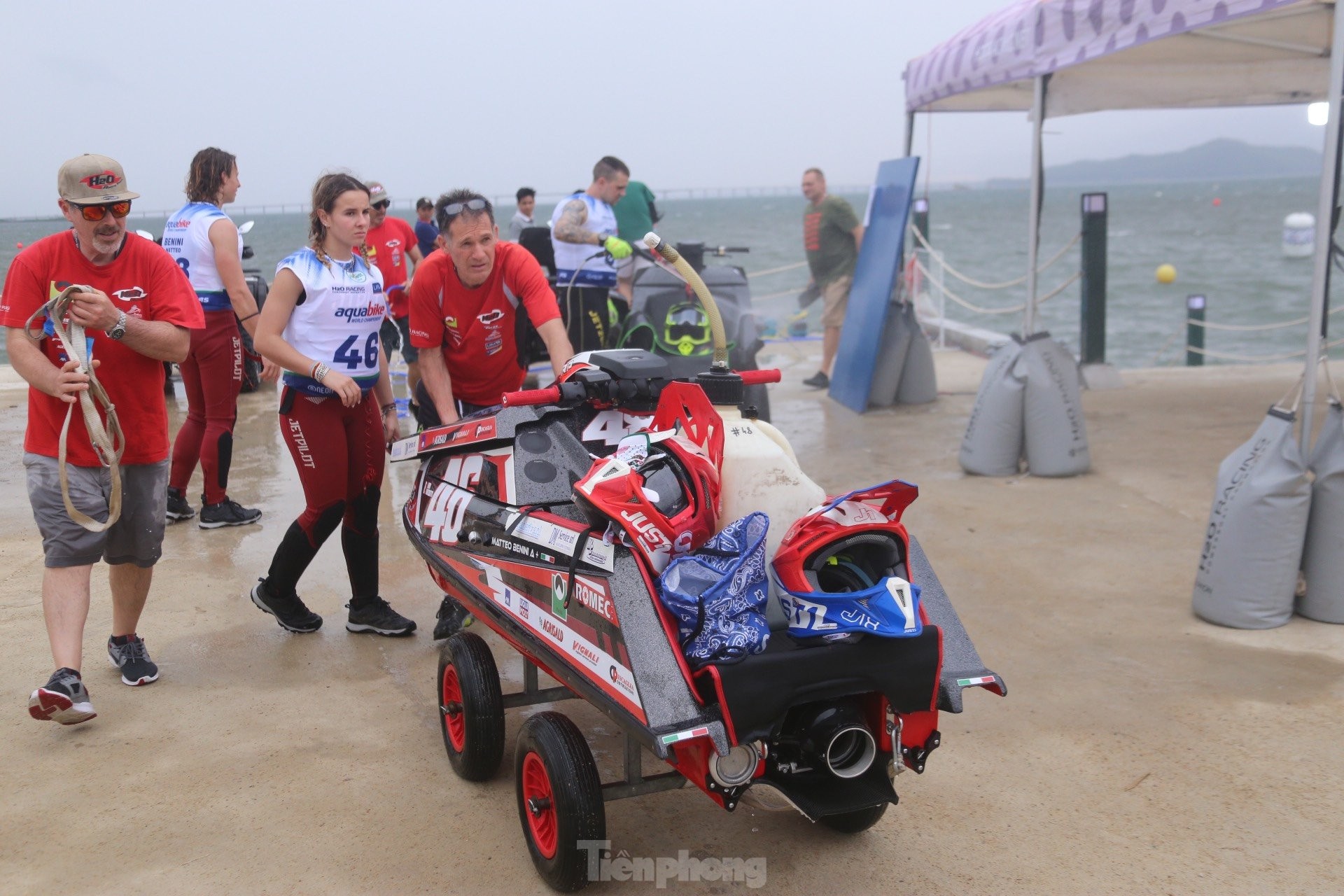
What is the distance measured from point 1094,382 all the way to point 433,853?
28.0ft

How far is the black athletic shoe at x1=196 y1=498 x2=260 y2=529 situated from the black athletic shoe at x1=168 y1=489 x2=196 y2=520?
9 cm

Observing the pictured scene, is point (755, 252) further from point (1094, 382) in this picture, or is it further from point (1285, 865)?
point (1285, 865)

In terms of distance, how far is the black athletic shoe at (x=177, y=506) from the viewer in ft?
21.1

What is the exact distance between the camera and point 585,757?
2975 millimetres

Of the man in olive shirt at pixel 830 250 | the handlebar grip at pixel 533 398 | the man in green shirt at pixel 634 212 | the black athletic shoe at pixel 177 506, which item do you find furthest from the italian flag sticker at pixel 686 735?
the man in olive shirt at pixel 830 250

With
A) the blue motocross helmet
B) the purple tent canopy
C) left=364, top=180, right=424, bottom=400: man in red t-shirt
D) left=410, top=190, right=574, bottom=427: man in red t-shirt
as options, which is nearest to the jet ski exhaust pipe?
the blue motocross helmet

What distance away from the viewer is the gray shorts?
13.0 feet

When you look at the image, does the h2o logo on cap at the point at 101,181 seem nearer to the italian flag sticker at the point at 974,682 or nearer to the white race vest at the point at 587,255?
the italian flag sticker at the point at 974,682

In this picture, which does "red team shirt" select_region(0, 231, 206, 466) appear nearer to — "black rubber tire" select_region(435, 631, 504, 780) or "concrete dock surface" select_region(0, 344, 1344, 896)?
"concrete dock surface" select_region(0, 344, 1344, 896)

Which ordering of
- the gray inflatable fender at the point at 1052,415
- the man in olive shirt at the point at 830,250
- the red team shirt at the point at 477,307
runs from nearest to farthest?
the red team shirt at the point at 477,307 < the gray inflatable fender at the point at 1052,415 < the man in olive shirt at the point at 830,250

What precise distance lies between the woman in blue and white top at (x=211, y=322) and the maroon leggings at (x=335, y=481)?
1715mm

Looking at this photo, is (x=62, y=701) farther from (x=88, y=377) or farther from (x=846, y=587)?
(x=846, y=587)

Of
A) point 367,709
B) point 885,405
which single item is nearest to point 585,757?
point 367,709

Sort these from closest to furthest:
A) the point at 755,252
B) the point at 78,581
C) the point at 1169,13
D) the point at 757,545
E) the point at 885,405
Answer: the point at 757,545 → the point at 78,581 → the point at 1169,13 → the point at 885,405 → the point at 755,252
